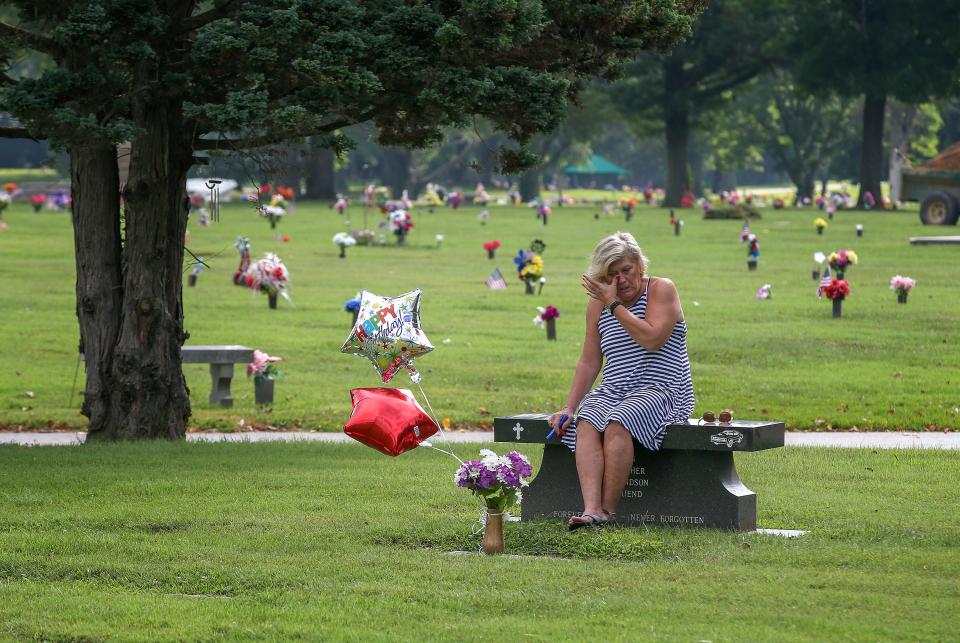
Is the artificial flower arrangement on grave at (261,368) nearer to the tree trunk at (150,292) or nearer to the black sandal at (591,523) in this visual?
the tree trunk at (150,292)

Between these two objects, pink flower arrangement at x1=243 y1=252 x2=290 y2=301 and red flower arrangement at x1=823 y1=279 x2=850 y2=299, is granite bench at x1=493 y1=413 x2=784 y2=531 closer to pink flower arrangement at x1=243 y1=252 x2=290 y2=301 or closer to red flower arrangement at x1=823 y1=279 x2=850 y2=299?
red flower arrangement at x1=823 y1=279 x2=850 y2=299

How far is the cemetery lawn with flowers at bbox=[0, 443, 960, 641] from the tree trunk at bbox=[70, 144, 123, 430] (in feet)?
6.86

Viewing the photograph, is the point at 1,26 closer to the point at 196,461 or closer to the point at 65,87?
the point at 65,87

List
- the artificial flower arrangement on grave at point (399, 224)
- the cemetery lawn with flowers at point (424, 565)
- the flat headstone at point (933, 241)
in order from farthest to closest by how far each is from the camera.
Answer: the artificial flower arrangement on grave at point (399, 224) → the flat headstone at point (933, 241) → the cemetery lawn with flowers at point (424, 565)

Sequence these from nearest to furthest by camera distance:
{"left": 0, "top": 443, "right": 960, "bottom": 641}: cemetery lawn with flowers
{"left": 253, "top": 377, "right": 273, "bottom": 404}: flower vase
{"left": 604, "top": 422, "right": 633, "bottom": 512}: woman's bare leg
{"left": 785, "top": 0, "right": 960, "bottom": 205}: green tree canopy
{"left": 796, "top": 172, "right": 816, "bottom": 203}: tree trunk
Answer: {"left": 0, "top": 443, "right": 960, "bottom": 641}: cemetery lawn with flowers
{"left": 604, "top": 422, "right": 633, "bottom": 512}: woman's bare leg
{"left": 253, "top": 377, "right": 273, "bottom": 404}: flower vase
{"left": 785, "top": 0, "right": 960, "bottom": 205}: green tree canopy
{"left": 796, "top": 172, "right": 816, "bottom": 203}: tree trunk

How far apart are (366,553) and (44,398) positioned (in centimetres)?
1050

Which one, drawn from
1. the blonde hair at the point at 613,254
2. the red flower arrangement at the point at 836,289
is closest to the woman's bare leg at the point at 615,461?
the blonde hair at the point at 613,254

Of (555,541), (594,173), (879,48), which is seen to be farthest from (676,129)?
(594,173)

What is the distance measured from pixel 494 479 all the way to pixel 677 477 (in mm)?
1158

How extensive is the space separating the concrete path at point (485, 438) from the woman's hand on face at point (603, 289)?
16.5 feet

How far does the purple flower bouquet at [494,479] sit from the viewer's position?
7.56 m

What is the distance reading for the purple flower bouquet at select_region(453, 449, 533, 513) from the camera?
7559mm

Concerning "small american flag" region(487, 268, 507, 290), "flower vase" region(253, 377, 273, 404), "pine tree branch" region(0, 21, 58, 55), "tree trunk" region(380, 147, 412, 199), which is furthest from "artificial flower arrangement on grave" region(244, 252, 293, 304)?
"tree trunk" region(380, 147, 412, 199)

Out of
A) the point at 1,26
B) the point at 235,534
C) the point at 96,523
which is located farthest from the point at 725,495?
the point at 1,26
